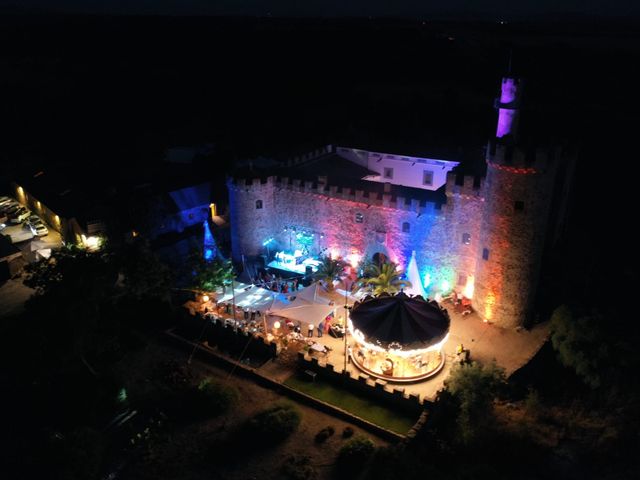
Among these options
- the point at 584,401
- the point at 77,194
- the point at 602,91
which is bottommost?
the point at 584,401

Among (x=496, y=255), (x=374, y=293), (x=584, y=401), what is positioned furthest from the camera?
(x=374, y=293)

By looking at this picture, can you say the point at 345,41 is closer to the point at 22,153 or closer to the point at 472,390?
the point at 22,153

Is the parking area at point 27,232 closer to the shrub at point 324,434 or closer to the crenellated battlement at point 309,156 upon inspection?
the crenellated battlement at point 309,156

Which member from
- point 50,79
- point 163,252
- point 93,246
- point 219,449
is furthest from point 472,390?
point 50,79

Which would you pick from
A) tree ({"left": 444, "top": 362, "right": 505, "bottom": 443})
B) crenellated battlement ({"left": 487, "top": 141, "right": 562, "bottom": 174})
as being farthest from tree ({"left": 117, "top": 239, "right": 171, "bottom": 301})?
crenellated battlement ({"left": 487, "top": 141, "right": 562, "bottom": 174})

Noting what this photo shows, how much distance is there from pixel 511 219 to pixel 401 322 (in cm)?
745

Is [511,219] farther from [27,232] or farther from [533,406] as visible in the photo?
[27,232]

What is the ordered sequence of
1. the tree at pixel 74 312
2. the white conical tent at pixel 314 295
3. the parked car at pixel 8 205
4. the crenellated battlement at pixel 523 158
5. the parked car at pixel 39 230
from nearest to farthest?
the tree at pixel 74 312
the crenellated battlement at pixel 523 158
the white conical tent at pixel 314 295
the parked car at pixel 39 230
the parked car at pixel 8 205

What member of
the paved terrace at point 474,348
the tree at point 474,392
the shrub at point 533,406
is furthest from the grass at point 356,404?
the shrub at point 533,406

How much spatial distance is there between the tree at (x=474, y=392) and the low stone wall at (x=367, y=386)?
4.86ft

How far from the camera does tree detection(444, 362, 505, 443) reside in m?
19.3

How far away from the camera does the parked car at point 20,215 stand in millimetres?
38312

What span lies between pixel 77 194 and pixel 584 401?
34.3m

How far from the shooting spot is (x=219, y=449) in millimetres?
18969
